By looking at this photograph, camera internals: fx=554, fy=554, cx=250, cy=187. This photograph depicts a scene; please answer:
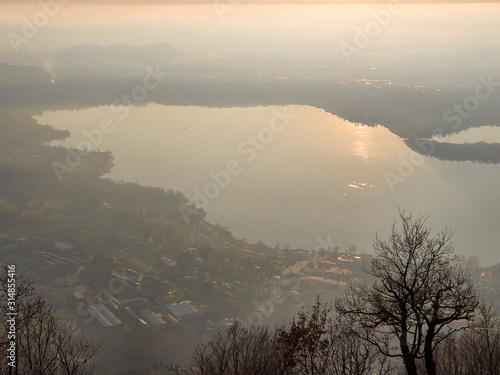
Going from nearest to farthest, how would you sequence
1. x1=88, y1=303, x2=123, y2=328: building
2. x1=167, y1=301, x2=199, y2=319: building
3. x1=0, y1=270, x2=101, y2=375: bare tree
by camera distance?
x1=0, y1=270, x2=101, y2=375: bare tree → x1=88, y1=303, x2=123, y2=328: building → x1=167, y1=301, x2=199, y2=319: building

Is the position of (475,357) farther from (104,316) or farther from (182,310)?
(104,316)

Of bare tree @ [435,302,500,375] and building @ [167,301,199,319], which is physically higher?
building @ [167,301,199,319]

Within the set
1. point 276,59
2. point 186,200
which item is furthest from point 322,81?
point 186,200

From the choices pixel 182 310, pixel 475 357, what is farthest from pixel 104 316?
pixel 475 357

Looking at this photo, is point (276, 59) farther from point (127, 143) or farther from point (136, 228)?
point (136, 228)

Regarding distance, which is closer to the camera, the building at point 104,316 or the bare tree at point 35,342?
the bare tree at point 35,342

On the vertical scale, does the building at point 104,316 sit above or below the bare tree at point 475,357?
above

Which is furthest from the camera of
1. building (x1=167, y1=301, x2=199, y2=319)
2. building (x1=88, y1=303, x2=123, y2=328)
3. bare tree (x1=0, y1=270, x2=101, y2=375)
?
building (x1=167, y1=301, x2=199, y2=319)

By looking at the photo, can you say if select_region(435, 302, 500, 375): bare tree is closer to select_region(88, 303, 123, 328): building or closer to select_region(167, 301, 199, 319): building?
select_region(167, 301, 199, 319): building

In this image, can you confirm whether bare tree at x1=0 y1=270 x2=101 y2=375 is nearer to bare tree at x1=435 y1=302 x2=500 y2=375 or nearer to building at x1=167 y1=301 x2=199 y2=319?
bare tree at x1=435 y1=302 x2=500 y2=375

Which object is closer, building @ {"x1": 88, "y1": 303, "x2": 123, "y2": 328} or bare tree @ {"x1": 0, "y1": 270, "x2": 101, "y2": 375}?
bare tree @ {"x1": 0, "y1": 270, "x2": 101, "y2": 375}

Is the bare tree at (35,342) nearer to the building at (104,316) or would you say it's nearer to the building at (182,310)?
the building at (104,316)
